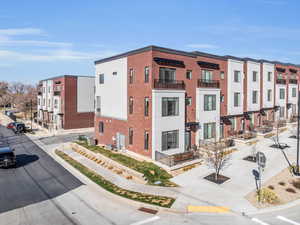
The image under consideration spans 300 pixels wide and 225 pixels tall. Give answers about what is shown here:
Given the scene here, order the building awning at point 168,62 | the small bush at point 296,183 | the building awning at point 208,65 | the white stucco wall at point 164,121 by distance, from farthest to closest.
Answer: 1. the building awning at point 208,65
2. the building awning at point 168,62
3. the white stucco wall at point 164,121
4. the small bush at point 296,183

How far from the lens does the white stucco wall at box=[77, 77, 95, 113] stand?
4612 cm

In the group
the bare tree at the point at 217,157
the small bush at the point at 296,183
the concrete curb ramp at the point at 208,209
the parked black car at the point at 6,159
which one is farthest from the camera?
the parked black car at the point at 6,159

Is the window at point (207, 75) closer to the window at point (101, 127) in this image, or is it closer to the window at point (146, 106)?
the window at point (146, 106)

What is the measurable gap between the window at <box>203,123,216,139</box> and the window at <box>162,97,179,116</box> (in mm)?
5827

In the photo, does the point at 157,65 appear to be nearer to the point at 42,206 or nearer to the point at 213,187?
the point at 213,187

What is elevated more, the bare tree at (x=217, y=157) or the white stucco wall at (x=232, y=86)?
the white stucco wall at (x=232, y=86)

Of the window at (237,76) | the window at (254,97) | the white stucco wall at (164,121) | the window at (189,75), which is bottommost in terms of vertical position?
the white stucco wall at (164,121)

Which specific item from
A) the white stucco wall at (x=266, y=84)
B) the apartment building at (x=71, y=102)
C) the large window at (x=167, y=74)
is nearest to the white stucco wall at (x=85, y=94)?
the apartment building at (x=71, y=102)

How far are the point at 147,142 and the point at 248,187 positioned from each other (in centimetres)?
1037

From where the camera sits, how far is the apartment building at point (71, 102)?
1757 inches

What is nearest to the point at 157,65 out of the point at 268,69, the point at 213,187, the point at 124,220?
the point at 213,187

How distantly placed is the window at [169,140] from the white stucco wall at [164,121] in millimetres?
349

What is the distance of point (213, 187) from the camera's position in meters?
15.5

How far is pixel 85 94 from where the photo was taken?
154ft
